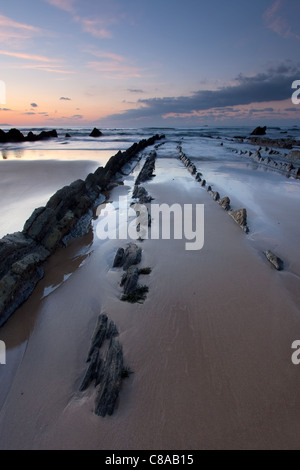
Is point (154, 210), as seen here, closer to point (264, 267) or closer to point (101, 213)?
point (101, 213)

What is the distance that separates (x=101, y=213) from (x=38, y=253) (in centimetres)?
453

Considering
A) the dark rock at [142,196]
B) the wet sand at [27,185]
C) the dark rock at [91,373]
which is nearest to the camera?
the dark rock at [91,373]

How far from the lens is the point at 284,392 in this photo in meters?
3.25

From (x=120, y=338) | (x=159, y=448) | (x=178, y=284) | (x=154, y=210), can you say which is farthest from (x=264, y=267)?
(x=154, y=210)

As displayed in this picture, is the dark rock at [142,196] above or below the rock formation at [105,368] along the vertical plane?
above

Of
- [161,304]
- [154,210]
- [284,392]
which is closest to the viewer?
[284,392]

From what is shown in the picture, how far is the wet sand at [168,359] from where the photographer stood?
9.38ft

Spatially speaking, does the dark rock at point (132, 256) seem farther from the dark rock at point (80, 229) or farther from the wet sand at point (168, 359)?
the dark rock at point (80, 229)

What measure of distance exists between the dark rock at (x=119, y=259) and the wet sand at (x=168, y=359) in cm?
21

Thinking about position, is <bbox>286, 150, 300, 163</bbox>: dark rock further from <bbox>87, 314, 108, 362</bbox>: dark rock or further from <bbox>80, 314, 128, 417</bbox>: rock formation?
<bbox>80, 314, 128, 417</bbox>: rock formation

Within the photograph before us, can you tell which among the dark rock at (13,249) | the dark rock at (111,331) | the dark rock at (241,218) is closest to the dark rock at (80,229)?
the dark rock at (13,249)

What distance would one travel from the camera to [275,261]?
598 centimetres

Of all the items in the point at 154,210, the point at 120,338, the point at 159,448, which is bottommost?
the point at 159,448

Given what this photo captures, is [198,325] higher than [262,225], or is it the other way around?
[262,225]
